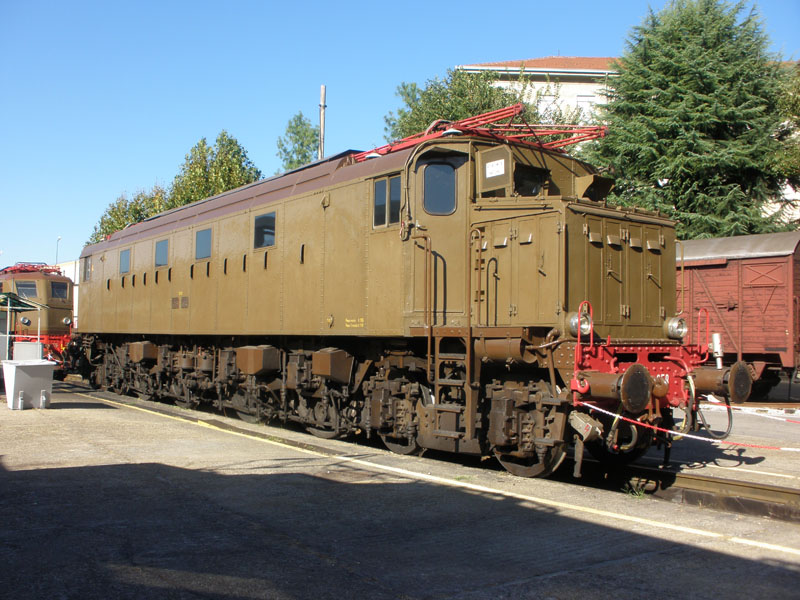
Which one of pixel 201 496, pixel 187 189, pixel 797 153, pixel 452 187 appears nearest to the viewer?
pixel 201 496

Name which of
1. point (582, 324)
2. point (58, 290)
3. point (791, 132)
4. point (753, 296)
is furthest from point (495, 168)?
point (58, 290)

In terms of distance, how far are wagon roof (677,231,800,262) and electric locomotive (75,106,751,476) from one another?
9.25 metres

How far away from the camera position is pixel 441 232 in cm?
891

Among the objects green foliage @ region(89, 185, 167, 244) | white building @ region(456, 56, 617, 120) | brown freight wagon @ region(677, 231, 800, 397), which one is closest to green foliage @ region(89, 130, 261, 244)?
green foliage @ region(89, 185, 167, 244)

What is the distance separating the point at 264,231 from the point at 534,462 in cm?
643

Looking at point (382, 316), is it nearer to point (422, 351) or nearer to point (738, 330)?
point (422, 351)

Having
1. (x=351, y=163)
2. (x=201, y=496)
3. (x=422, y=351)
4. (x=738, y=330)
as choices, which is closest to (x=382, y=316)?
(x=422, y=351)

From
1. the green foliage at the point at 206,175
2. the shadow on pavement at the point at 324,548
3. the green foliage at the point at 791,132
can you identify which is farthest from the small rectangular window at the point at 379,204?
the green foliage at the point at 206,175

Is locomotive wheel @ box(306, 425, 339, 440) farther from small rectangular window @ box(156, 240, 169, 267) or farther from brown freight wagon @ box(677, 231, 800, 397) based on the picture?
brown freight wagon @ box(677, 231, 800, 397)

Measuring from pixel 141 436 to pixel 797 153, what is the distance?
72.2 feet

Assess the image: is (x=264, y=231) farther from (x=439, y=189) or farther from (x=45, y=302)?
(x=45, y=302)

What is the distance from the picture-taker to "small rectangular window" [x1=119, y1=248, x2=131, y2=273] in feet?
58.9

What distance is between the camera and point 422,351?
30.8 feet

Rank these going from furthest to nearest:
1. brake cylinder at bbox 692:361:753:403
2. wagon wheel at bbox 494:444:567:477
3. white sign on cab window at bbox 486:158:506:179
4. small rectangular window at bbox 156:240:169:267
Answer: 1. small rectangular window at bbox 156:240:169:267
2. white sign on cab window at bbox 486:158:506:179
3. brake cylinder at bbox 692:361:753:403
4. wagon wheel at bbox 494:444:567:477
